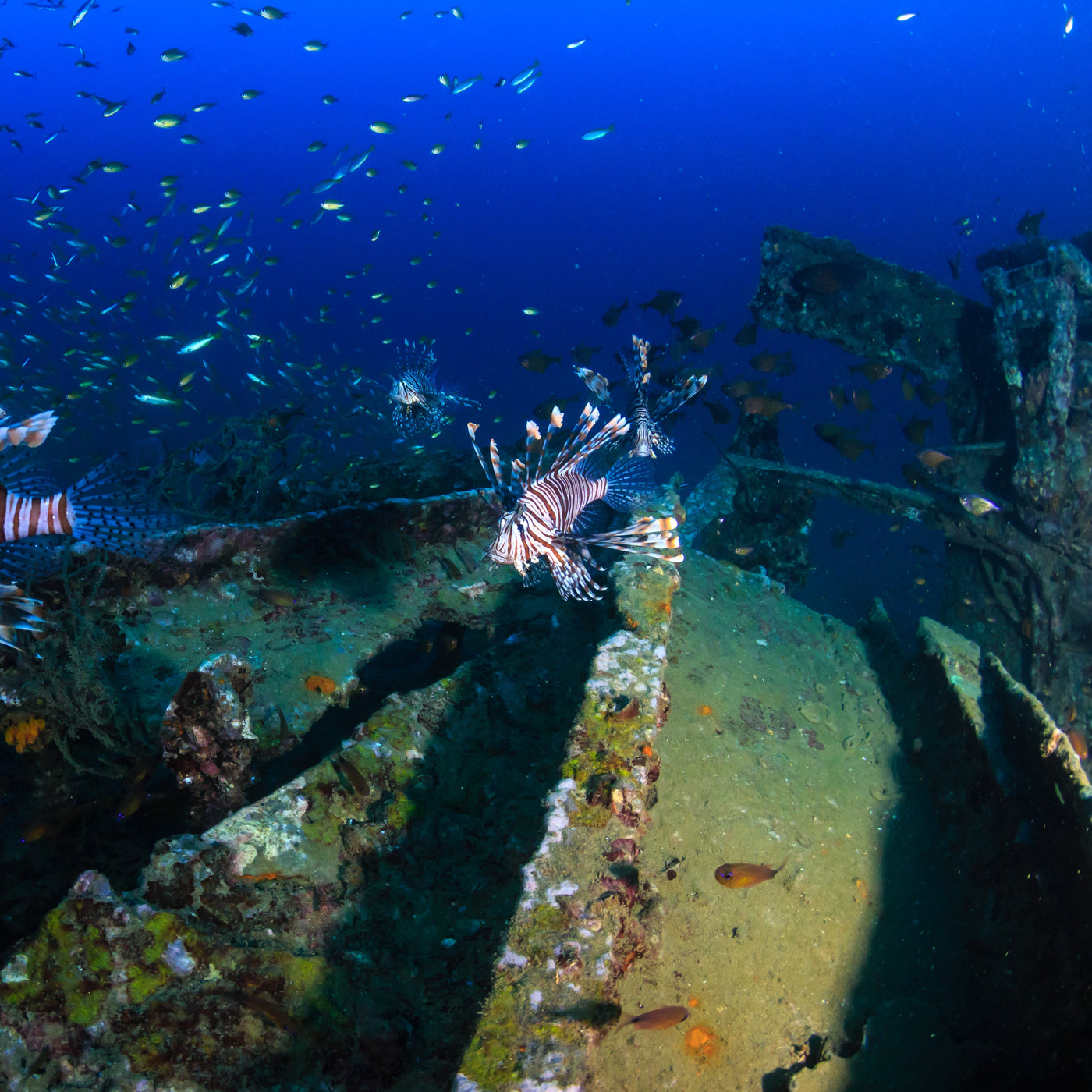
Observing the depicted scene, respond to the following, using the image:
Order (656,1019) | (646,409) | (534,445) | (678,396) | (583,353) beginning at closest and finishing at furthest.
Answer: (656,1019) → (534,445) → (678,396) → (646,409) → (583,353)

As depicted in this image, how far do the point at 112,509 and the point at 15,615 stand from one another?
0.90 m

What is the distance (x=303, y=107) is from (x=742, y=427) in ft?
499

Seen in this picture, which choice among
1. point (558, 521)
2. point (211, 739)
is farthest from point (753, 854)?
point (211, 739)

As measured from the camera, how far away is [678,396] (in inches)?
232

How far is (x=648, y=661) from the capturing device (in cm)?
330

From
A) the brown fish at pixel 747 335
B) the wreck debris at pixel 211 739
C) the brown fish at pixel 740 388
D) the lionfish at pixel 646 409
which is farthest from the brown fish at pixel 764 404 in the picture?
the wreck debris at pixel 211 739

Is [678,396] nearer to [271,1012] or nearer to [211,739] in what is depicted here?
[211,739]

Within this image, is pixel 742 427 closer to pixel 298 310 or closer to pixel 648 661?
pixel 648 661

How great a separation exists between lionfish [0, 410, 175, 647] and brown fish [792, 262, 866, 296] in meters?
7.93

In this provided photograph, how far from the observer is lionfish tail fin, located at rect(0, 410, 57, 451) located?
2.87 metres

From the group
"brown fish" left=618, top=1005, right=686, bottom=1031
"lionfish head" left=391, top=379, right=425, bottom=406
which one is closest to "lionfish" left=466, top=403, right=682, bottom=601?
"brown fish" left=618, top=1005, right=686, bottom=1031

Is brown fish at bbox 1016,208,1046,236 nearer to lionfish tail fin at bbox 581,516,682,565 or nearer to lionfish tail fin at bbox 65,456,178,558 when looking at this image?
lionfish tail fin at bbox 581,516,682,565

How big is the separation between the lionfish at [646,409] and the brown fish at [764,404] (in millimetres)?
1780

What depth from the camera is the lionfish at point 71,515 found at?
325cm
